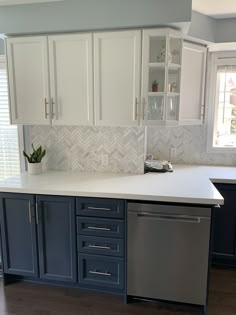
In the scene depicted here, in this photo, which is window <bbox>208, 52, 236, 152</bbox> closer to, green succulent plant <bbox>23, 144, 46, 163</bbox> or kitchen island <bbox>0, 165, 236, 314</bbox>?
kitchen island <bbox>0, 165, 236, 314</bbox>

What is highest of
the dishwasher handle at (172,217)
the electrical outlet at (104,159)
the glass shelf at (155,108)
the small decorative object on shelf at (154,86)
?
the small decorative object on shelf at (154,86)

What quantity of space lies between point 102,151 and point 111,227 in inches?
35.3

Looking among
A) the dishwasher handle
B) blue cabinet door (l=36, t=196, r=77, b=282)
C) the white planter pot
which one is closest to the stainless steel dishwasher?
the dishwasher handle

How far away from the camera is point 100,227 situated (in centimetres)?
226

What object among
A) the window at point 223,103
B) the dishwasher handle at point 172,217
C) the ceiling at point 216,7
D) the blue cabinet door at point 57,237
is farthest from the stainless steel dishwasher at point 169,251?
the ceiling at point 216,7

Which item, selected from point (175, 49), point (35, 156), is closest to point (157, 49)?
point (175, 49)

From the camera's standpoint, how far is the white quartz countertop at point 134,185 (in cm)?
207

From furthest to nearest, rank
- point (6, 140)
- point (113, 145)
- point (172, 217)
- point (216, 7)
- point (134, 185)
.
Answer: point (6, 140)
point (113, 145)
point (216, 7)
point (134, 185)
point (172, 217)

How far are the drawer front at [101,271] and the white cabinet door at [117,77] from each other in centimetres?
120

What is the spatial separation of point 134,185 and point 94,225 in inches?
18.8

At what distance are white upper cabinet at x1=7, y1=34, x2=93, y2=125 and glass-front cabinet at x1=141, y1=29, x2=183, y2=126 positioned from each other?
51cm

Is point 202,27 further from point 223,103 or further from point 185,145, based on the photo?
point 185,145

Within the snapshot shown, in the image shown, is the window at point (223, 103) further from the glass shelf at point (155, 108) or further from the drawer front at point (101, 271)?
the drawer front at point (101, 271)

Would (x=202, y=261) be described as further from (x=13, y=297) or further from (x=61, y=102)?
(x=61, y=102)
